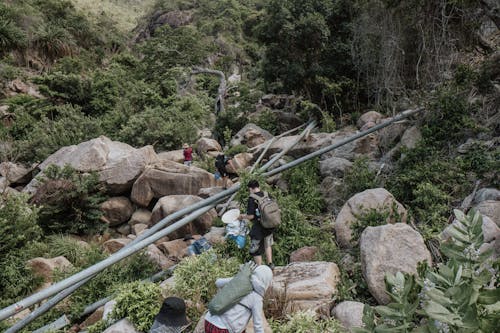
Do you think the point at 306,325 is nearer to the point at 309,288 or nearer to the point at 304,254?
the point at 309,288

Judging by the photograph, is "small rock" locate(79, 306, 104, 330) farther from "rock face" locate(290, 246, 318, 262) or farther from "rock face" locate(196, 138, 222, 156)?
"rock face" locate(196, 138, 222, 156)

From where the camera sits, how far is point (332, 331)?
10.8 feet

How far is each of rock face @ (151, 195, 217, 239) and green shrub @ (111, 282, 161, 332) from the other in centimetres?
353

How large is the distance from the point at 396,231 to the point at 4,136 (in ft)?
52.6

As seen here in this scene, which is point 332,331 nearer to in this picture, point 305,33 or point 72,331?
point 72,331

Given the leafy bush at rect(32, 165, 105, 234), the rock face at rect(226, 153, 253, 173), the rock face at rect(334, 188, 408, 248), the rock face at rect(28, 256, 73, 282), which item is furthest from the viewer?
the rock face at rect(226, 153, 253, 173)

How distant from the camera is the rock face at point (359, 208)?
207 inches

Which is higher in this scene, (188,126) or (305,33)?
(305,33)

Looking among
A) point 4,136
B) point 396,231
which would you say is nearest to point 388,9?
point 396,231

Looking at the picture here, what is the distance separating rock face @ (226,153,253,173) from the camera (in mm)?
10045

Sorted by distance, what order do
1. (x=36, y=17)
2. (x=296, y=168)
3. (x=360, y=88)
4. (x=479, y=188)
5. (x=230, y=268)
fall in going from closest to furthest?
(x=230, y=268) → (x=479, y=188) → (x=296, y=168) → (x=360, y=88) → (x=36, y=17)

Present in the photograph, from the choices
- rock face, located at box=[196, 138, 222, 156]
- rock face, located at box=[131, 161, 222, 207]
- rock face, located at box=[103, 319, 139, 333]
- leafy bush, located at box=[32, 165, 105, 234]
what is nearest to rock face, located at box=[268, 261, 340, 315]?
rock face, located at box=[103, 319, 139, 333]

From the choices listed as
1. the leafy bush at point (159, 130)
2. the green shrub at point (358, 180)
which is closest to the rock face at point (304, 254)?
the green shrub at point (358, 180)

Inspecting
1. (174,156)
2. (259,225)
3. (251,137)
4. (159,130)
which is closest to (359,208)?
(259,225)
